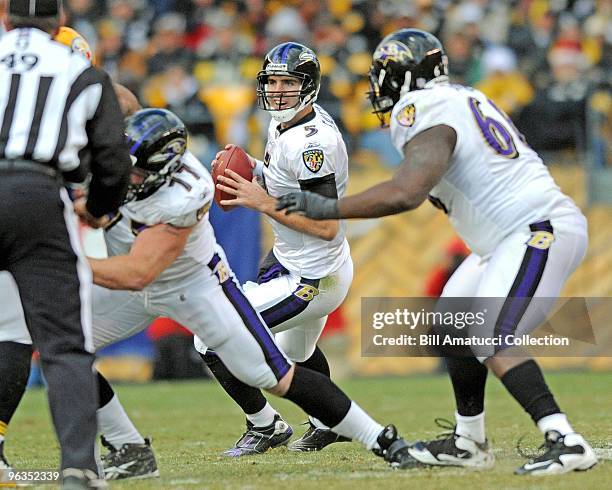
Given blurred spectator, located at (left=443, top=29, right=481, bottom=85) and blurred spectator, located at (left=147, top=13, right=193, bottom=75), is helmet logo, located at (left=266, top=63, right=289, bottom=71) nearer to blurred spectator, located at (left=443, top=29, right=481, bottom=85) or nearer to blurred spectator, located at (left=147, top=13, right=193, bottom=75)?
blurred spectator, located at (left=443, top=29, right=481, bottom=85)

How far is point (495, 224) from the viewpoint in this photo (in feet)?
14.8

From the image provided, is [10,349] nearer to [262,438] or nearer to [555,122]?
[262,438]

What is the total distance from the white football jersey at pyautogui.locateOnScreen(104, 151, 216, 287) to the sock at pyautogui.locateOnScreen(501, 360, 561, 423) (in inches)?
51.8

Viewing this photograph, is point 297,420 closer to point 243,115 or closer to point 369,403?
point 369,403

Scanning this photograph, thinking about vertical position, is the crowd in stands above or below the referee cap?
below

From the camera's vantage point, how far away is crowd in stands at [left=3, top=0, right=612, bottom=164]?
10.8 metres

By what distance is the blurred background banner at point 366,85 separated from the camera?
10.3 m

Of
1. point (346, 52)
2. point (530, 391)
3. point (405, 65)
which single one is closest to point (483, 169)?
point (405, 65)

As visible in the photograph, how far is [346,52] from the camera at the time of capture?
11.9 m

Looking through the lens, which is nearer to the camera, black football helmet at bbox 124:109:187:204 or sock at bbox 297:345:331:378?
black football helmet at bbox 124:109:187:204

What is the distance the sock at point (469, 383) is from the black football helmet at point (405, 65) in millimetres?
1095

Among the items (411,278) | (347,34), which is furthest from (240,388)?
(347,34)

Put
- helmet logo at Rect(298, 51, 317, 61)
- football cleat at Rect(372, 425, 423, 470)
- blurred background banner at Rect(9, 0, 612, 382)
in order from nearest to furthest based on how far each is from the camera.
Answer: football cleat at Rect(372, 425, 423, 470) → helmet logo at Rect(298, 51, 317, 61) → blurred background banner at Rect(9, 0, 612, 382)

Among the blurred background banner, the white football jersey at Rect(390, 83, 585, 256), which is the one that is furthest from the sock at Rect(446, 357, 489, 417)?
the blurred background banner
